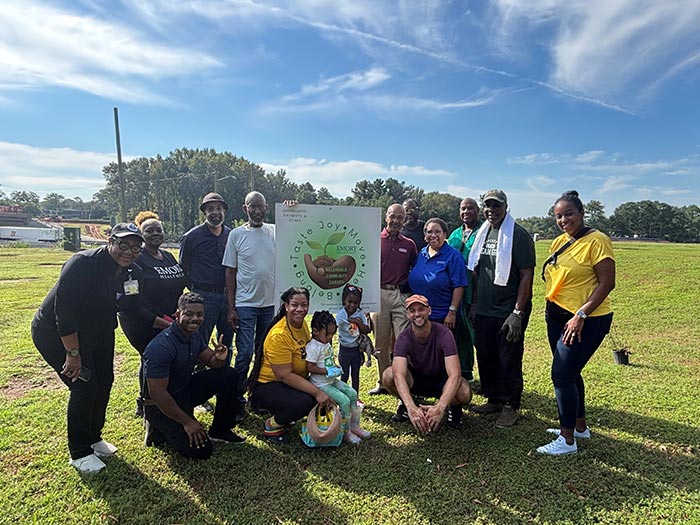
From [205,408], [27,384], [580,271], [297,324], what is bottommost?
[27,384]

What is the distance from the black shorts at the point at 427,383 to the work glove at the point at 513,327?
0.69 m

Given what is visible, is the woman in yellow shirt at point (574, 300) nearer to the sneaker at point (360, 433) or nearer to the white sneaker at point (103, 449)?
the sneaker at point (360, 433)

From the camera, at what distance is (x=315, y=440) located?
11.7 ft

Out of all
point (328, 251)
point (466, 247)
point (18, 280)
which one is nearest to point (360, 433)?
point (328, 251)

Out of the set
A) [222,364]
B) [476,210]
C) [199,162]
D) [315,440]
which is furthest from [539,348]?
[199,162]

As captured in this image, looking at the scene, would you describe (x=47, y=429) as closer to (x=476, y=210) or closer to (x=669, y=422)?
(x=476, y=210)

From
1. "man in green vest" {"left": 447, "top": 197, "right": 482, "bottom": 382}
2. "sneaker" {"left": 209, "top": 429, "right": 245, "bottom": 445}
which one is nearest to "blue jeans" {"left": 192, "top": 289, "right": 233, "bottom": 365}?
"sneaker" {"left": 209, "top": 429, "right": 245, "bottom": 445}

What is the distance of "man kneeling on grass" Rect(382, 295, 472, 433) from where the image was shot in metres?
3.78

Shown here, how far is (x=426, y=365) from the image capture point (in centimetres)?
399

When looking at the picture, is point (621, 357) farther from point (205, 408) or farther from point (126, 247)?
point (126, 247)

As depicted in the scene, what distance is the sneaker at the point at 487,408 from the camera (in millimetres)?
4418

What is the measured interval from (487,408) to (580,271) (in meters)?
1.81

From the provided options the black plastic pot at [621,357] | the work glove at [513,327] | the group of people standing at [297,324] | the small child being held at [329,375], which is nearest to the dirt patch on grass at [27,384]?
the group of people standing at [297,324]

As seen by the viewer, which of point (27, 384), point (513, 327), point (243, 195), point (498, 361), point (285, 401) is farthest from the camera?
point (243, 195)
